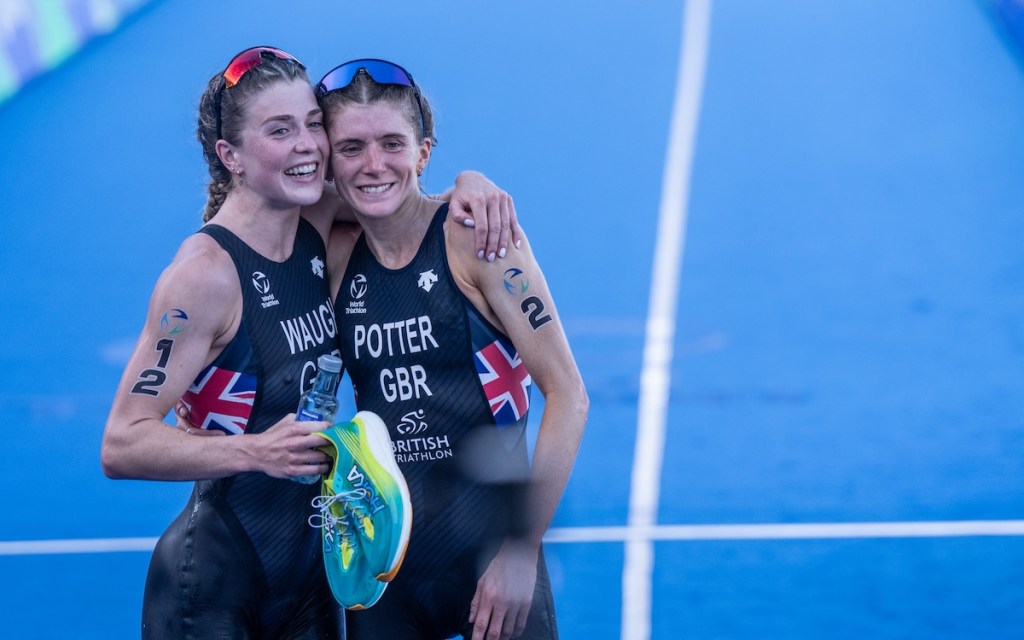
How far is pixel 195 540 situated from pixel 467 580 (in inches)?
28.1

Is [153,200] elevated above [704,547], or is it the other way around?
[153,200]

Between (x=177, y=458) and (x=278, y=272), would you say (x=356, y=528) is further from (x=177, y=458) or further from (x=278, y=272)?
(x=278, y=272)

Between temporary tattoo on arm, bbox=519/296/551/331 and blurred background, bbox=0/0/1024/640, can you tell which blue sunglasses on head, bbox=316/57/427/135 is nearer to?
temporary tattoo on arm, bbox=519/296/551/331

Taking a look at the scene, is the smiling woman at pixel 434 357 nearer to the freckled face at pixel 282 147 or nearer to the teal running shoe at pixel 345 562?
the freckled face at pixel 282 147

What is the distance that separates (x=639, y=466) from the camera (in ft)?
22.1

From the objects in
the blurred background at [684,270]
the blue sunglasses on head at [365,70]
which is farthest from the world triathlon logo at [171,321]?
the blurred background at [684,270]

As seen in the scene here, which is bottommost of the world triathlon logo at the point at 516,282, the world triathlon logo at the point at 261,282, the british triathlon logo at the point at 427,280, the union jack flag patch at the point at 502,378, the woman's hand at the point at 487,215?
the union jack flag patch at the point at 502,378

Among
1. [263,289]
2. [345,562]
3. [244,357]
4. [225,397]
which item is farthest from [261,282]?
[345,562]

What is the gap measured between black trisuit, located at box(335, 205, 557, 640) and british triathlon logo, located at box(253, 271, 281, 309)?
0.76ft

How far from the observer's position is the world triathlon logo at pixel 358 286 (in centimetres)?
347

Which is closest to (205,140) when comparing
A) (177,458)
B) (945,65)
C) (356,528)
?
(177,458)

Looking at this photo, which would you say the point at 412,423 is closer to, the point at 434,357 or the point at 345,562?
the point at 434,357

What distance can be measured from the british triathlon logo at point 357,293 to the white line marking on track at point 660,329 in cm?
230

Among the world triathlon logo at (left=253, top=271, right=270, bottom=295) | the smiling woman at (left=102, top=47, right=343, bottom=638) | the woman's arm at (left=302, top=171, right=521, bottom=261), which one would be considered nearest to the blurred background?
the woman's arm at (left=302, top=171, right=521, bottom=261)
